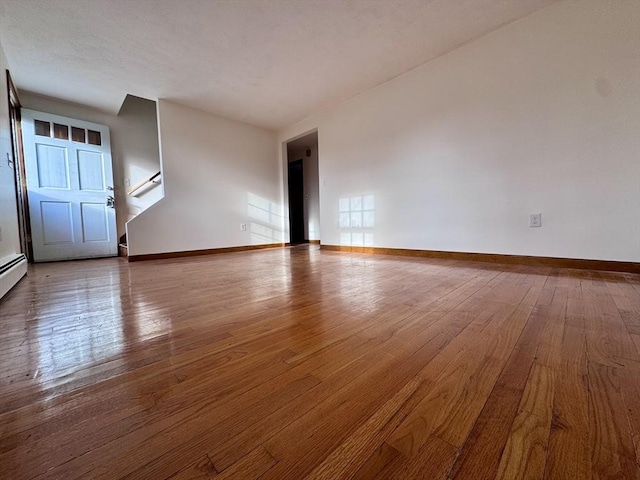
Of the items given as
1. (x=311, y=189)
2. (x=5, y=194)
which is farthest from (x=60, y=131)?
(x=311, y=189)

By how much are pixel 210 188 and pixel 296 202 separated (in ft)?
8.91

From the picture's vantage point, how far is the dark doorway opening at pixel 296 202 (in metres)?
6.58

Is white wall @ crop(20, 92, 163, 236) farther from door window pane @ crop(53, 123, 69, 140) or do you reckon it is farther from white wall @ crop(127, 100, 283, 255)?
white wall @ crop(127, 100, 283, 255)

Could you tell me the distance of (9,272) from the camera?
192cm

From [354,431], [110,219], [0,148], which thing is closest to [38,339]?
[354,431]

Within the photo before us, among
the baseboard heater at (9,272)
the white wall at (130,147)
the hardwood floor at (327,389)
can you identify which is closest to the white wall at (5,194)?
the baseboard heater at (9,272)

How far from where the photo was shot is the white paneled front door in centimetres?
355

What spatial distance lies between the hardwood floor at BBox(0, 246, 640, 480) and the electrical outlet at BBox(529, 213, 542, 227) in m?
1.11

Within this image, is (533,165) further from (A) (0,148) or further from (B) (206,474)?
(A) (0,148)

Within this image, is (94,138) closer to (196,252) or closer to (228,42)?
(196,252)

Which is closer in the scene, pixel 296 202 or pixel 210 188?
pixel 210 188

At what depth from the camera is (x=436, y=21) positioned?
2.38 m

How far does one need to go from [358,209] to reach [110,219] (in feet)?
13.2

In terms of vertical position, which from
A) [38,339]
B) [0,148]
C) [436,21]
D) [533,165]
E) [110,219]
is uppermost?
[436,21]
